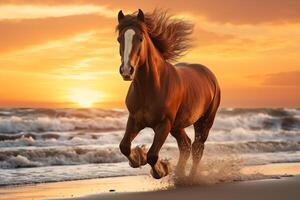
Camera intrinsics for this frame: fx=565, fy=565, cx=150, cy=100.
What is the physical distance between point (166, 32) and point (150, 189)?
224 cm

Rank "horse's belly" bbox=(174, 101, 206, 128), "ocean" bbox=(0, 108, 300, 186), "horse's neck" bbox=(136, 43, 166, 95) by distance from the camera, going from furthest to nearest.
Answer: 1. "ocean" bbox=(0, 108, 300, 186)
2. "horse's belly" bbox=(174, 101, 206, 128)
3. "horse's neck" bbox=(136, 43, 166, 95)

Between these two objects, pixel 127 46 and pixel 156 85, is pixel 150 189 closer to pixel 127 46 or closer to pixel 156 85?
pixel 156 85

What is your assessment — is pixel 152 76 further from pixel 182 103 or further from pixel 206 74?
pixel 206 74

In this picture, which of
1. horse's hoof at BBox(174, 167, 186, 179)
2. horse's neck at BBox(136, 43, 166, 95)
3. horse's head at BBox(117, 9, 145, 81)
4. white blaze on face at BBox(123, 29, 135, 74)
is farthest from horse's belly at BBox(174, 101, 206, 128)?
white blaze on face at BBox(123, 29, 135, 74)

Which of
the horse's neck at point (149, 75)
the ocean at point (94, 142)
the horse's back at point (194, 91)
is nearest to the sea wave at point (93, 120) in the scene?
the ocean at point (94, 142)

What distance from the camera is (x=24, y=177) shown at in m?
10.4

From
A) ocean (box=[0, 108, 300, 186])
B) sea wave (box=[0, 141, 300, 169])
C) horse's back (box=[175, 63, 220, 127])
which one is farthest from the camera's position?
sea wave (box=[0, 141, 300, 169])

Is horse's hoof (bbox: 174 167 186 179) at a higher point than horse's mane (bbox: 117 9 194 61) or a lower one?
lower

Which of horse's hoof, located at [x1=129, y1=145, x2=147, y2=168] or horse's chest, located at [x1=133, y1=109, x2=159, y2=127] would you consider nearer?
horse's chest, located at [x1=133, y1=109, x2=159, y2=127]

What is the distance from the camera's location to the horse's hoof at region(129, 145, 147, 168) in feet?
24.8

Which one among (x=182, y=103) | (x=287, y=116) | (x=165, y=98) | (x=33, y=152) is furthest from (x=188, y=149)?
→ (x=287, y=116)

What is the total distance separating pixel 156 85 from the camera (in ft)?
23.3

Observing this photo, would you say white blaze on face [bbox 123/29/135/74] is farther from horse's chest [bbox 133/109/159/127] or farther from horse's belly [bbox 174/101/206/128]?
horse's belly [bbox 174/101/206/128]

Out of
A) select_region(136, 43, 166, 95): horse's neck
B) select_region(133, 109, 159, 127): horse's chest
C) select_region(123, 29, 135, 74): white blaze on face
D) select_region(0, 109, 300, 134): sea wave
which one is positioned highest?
select_region(123, 29, 135, 74): white blaze on face
